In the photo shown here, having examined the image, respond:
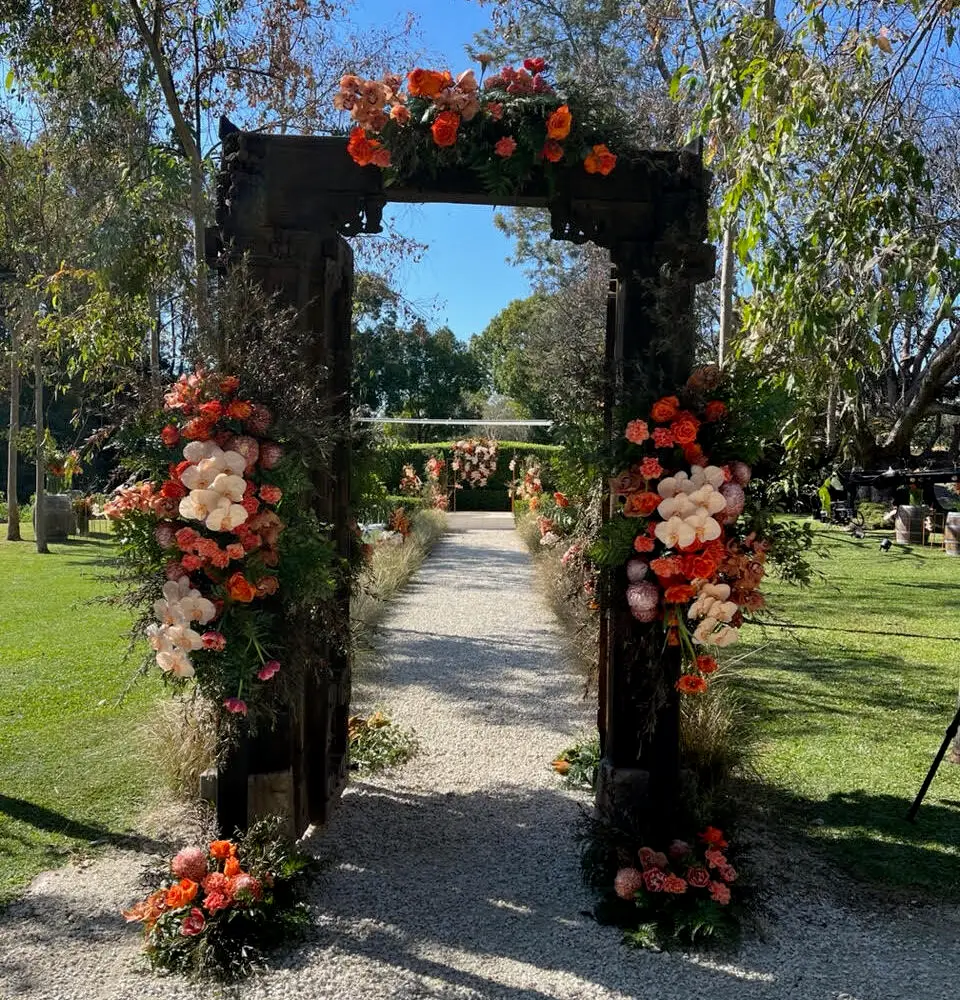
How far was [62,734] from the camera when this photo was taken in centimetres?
480

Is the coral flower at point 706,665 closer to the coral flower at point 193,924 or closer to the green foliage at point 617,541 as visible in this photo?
the green foliage at point 617,541

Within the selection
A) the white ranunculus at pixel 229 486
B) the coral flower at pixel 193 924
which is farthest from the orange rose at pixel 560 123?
the coral flower at pixel 193 924

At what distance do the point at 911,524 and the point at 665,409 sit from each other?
1441 cm

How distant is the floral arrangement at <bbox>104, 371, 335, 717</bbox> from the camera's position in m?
2.65

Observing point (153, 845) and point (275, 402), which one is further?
point (153, 845)

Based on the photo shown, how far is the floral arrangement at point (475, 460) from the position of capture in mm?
20969

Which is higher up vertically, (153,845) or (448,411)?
(448,411)

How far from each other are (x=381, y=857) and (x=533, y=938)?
2.64ft


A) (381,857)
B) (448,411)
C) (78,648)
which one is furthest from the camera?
(448,411)

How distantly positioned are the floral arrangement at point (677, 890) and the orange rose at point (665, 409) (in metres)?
1.51

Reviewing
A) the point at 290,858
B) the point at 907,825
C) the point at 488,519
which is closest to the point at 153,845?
the point at 290,858

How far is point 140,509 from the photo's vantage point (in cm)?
279

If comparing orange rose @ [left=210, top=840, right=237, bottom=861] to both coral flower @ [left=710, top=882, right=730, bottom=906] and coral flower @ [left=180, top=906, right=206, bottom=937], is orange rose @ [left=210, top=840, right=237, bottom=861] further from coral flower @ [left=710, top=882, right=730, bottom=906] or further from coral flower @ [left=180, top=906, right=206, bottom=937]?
coral flower @ [left=710, top=882, right=730, bottom=906]

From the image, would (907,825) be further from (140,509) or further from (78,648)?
(78,648)
